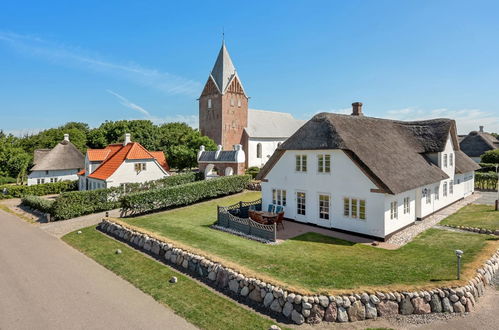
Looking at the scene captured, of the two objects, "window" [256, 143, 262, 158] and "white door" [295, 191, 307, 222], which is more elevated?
"window" [256, 143, 262, 158]

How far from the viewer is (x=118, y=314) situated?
891 cm

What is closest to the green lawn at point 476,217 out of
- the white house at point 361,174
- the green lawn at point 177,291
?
the white house at point 361,174

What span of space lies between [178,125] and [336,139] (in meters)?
60.7

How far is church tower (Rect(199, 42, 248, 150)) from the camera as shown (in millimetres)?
50438

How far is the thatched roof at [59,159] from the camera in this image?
4100 cm

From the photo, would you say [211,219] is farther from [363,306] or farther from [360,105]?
[360,105]

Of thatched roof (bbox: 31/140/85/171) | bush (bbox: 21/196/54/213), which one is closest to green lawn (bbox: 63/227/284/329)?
bush (bbox: 21/196/54/213)

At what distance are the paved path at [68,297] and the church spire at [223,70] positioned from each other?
4072cm

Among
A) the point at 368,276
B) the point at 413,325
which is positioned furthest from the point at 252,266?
the point at 413,325

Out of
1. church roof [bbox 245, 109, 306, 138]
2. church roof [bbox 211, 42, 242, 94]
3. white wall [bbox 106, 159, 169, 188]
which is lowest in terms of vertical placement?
white wall [bbox 106, 159, 169, 188]

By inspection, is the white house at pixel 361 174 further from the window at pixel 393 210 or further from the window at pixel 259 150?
the window at pixel 259 150

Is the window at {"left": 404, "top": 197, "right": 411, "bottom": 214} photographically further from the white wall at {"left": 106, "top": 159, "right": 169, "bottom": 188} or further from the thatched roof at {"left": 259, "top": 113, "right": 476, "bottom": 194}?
the white wall at {"left": 106, "top": 159, "right": 169, "bottom": 188}

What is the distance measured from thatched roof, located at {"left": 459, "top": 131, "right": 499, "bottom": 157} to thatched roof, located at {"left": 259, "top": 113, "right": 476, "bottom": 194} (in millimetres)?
32761

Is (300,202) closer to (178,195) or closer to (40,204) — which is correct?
(178,195)
